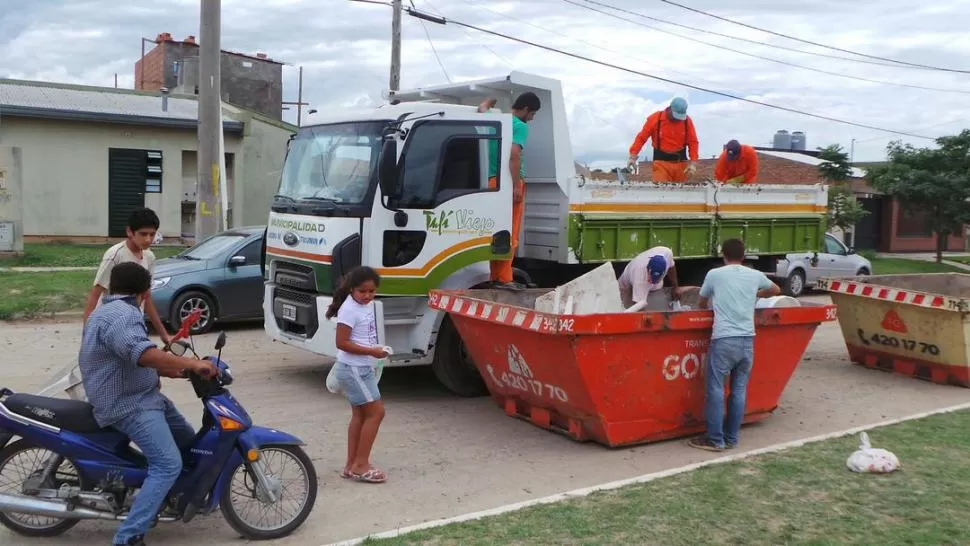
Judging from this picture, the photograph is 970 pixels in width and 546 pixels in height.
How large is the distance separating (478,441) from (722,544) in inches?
108

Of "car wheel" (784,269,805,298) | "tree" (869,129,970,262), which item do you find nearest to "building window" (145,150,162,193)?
"car wheel" (784,269,805,298)

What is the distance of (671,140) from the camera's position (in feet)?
36.4

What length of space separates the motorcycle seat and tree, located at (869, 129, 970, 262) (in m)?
27.6

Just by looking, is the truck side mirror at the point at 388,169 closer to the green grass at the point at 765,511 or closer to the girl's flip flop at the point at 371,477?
the girl's flip flop at the point at 371,477

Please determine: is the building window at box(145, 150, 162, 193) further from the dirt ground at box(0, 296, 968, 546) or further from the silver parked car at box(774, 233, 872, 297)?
the silver parked car at box(774, 233, 872, 297)

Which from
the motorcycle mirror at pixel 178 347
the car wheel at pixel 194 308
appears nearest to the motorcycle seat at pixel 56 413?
the motorcycle mirror at pixel 178 347

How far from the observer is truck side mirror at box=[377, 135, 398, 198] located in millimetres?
7910

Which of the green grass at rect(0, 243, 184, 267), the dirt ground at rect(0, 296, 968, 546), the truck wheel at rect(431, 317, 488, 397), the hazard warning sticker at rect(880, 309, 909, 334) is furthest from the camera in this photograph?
the green grass at rect(0, 243, 184, 267)

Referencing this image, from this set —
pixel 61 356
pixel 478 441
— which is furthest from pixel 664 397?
pixel 61 356

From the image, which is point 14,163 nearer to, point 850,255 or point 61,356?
point 61,356

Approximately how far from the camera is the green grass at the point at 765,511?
5129mm

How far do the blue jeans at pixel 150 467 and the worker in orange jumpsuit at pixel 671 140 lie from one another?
24.6 feet

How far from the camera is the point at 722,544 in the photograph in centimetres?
508

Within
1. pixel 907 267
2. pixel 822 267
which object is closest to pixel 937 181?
pixel 907 267
